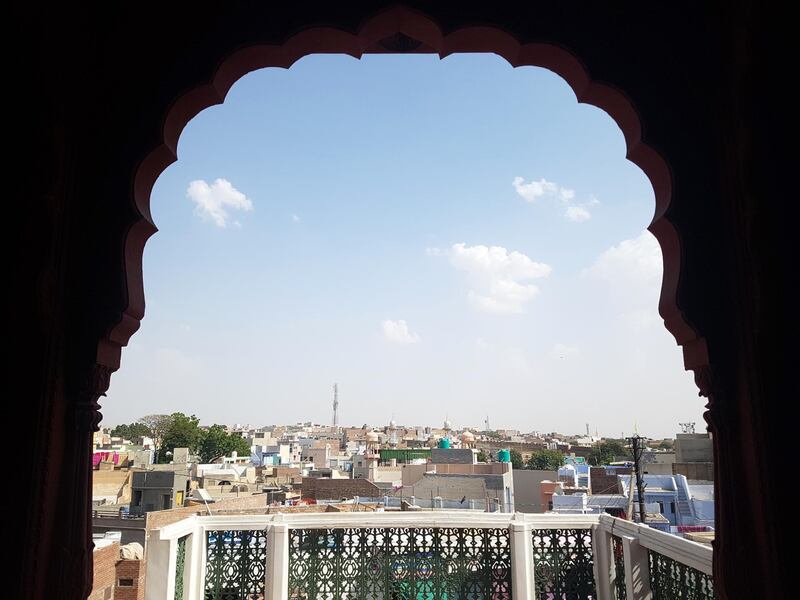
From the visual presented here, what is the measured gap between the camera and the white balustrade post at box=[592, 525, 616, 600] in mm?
3721

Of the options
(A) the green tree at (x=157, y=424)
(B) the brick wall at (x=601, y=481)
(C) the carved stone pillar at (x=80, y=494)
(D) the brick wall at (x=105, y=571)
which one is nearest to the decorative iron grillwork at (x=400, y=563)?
(C) the carved stone pillar at (x=80, y=494)

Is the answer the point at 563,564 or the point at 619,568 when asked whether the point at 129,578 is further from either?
the point at 619,568

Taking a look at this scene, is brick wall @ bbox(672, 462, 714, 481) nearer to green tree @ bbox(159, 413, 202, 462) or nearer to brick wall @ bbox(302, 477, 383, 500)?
brick wall @ bbox(302, 477, 383, 500)

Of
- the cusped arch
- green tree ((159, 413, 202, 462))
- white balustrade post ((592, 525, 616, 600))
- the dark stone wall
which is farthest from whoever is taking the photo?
green tree ((159, 413, 202, 462))

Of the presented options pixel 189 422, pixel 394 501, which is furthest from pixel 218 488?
pixel 189 422

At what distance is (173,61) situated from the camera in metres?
2.28

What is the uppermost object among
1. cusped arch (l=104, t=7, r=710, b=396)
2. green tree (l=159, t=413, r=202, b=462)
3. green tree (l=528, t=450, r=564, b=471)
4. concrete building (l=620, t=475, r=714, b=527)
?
cusped arch (l=104, t=7, r=710, b=396)

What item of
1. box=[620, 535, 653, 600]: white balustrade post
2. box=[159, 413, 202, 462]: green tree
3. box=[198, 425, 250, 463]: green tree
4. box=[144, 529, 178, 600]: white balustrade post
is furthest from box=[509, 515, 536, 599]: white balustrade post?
box=[198, 425, 250, 463]: green tree

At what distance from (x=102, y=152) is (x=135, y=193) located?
0.19m

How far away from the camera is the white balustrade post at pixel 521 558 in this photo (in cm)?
374

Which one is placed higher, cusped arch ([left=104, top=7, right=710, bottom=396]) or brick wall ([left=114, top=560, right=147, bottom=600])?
cusped arch ([left=104, top=7, right=710, bottom=396])

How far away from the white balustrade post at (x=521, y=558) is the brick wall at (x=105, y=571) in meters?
5.96

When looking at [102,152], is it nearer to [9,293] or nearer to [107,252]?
[107,252]

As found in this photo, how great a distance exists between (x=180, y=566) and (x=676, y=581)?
2.70m
